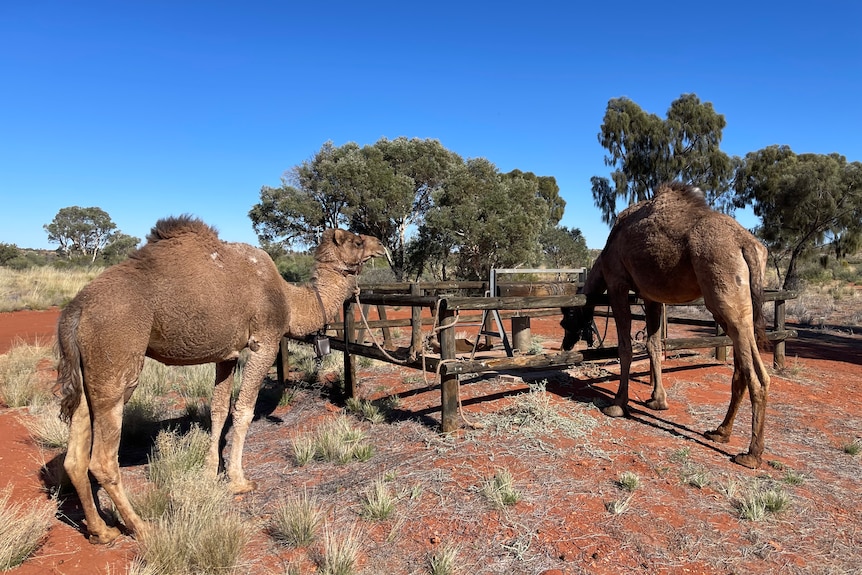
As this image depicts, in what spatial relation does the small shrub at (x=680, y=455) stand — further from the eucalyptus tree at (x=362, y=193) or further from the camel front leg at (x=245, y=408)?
the eucalyptus tree at (x=362, y=193)

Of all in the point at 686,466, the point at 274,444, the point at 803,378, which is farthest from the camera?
the point at 803,378

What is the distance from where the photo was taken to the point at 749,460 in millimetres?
4906

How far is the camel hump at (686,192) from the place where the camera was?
573 cm

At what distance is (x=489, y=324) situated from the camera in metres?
10.3

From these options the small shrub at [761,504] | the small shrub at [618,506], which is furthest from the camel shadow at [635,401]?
the small shrub at [618,506]

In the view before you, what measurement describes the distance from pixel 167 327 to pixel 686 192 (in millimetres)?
5357

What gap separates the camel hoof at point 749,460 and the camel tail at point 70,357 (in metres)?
5.59

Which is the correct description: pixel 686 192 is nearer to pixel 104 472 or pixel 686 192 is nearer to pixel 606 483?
pixel 606 483

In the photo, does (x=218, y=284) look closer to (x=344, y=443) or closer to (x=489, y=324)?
(x=344, y=443)

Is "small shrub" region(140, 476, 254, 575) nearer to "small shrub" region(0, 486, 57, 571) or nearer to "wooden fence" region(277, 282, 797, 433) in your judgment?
"small shrub" region(0, 486, 57, 571)

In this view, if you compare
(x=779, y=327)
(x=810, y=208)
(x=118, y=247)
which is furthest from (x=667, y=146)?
(x=118, y=247)

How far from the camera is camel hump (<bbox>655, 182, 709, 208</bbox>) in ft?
18.8

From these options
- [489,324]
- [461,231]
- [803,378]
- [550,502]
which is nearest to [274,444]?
[550,502]

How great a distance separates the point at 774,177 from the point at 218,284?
33.6 meters
